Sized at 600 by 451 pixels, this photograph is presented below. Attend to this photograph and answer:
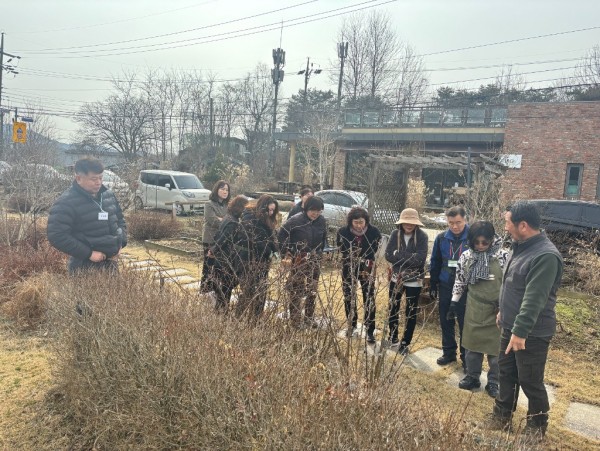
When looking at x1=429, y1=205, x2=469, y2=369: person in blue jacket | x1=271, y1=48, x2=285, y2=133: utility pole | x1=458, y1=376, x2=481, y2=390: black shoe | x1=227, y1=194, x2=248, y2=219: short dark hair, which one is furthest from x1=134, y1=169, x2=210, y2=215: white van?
x1=271, y1=48, x2=285, y2=133: utility pole

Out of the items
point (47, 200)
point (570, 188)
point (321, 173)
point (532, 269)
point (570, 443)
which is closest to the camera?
point (532, 269)

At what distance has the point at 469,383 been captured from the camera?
3830 mm

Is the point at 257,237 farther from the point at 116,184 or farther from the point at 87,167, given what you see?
the point at 116,184

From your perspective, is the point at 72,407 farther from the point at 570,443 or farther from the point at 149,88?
the point at 149,88

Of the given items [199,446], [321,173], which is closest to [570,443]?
[199,446]

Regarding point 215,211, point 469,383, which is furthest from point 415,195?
point 469,383

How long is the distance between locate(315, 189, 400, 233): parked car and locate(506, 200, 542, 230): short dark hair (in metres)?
7.76

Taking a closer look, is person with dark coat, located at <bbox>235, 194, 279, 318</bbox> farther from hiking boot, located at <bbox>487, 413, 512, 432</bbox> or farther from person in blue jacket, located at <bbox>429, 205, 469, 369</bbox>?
hiking boot, located at <bbox>487, 413, 512, 432</bbox>

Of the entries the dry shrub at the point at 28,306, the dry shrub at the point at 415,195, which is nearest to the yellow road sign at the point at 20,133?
the dry shrub at the point at 28,306

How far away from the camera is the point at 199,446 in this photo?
6.60ft

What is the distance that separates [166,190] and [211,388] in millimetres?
15534

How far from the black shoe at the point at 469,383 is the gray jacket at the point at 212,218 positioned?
3.39 meters

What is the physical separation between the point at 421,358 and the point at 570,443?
5.06 ft

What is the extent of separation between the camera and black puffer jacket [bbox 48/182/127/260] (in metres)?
3.78
